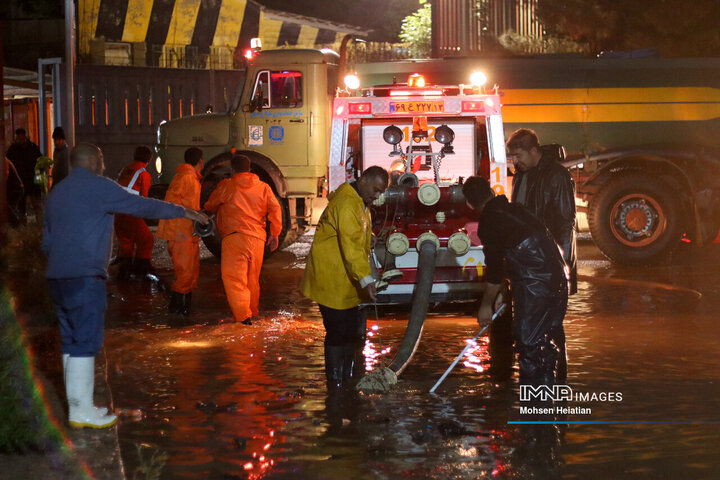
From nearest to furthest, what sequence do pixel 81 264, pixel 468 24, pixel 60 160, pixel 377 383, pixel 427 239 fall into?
1. pixel 81 264
2. pixel 377 383
3. pixel 427 239
4. pixel 60 160
5. pixel 468 24

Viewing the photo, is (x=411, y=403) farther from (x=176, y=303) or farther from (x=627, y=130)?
(x=627, y=130)

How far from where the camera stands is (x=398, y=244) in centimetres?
938

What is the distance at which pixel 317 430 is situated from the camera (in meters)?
6.31

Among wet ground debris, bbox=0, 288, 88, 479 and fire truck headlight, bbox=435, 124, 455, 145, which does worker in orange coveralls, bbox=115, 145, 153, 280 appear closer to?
fire truck headlight, bbox=435, 124, 455, 145

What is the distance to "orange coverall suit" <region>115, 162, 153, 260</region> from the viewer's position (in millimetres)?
13109

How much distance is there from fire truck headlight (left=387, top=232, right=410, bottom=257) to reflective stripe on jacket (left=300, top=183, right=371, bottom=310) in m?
1.84

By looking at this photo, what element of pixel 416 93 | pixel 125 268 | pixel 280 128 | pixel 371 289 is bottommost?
pixel 125 268

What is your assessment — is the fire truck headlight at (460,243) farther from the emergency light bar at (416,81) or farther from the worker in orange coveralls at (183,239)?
the emergency light bar at (416,81)

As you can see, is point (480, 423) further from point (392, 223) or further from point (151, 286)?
point (151, 286)

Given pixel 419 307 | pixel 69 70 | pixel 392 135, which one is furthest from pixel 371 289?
pixel 69 70

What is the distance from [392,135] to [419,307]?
3.09 m

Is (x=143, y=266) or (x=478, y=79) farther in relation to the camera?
(x=143, y=266)

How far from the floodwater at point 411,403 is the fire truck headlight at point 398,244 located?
821 mm

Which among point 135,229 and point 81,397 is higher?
point 135,229
